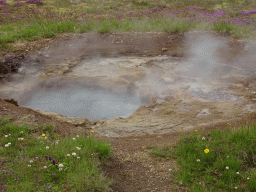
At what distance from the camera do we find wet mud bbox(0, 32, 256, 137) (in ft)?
20.0

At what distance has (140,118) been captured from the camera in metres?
6.20

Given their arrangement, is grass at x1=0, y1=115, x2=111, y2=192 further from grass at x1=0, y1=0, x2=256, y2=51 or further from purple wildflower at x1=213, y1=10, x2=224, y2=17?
purple wildflower at x1=213, y1=10, x2=224, y2=17

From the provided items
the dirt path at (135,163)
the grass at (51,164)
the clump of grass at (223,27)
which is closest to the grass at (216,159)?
the dirt path at (135,163)

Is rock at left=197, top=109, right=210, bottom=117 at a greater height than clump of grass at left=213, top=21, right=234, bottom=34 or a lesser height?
lesser

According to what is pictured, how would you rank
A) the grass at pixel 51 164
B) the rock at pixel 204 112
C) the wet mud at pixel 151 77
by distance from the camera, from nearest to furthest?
the grass at pixel 51 164 → the wet mud at pixel 151 77 → the rock at pixel 204 112

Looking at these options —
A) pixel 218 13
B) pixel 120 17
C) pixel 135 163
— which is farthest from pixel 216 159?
pixel 218 13

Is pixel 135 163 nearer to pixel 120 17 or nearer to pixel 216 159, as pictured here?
pixel 216 159

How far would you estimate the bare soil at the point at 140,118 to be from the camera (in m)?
3.66

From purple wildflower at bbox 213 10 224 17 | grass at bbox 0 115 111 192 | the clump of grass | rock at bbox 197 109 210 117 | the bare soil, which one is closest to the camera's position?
grass at bbox 0 115 111 192

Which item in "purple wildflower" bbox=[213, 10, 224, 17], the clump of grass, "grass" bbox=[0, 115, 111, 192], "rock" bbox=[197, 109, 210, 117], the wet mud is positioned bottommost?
"rock" bbox=[197, 109, 210, 117]

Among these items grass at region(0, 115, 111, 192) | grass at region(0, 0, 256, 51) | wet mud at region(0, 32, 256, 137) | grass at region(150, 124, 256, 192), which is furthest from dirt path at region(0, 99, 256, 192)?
grass at region(0, 0, 256, 51)

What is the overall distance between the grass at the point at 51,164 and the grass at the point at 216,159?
121cm

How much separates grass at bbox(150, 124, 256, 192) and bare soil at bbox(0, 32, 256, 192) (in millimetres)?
208

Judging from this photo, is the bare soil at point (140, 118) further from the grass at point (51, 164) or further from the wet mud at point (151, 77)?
the grass at point (51, 164)
